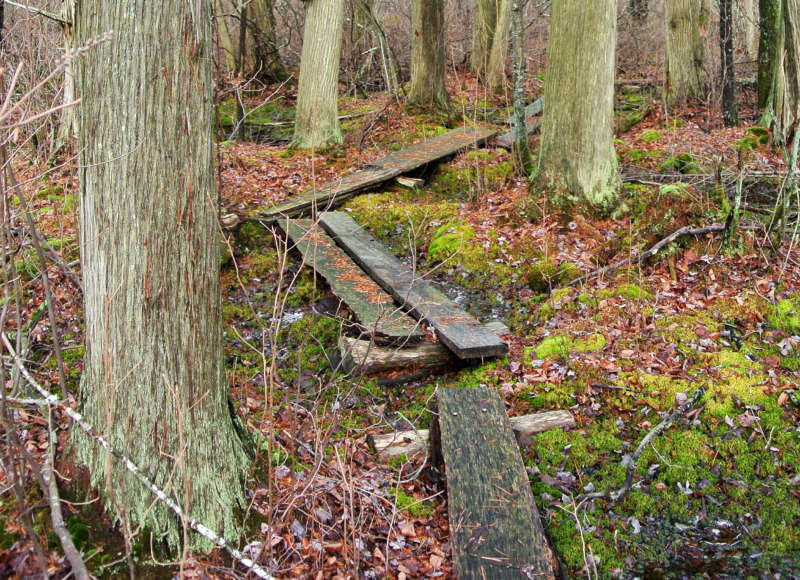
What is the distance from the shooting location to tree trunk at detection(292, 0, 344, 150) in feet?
36.0

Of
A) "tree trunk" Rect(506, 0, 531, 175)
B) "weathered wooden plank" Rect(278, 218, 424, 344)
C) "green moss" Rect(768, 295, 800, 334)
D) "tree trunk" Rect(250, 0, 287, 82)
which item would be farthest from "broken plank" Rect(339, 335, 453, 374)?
"tree trunk" Rect(250, 0, 287, 82)

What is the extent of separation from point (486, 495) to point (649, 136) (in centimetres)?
912

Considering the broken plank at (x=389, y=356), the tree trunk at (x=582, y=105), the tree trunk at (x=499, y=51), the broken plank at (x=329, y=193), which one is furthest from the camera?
the tree trunk at (x=499, y=51)

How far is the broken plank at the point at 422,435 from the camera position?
4.48m

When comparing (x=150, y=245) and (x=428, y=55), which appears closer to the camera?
(x=150, y=245)

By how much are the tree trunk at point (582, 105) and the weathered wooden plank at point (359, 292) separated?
110 inches

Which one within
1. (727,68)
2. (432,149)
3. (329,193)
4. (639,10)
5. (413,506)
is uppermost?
(639,10)

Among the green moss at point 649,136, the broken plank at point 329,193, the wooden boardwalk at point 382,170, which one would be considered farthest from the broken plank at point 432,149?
the green moss at point 649,136

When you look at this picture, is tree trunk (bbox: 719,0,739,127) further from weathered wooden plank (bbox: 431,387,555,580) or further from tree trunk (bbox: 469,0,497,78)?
weathered wooden plank (bbox: 431,387,555,580)

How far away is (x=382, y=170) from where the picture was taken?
10164 mm

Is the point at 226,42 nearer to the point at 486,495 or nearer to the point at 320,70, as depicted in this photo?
the point at 320,70

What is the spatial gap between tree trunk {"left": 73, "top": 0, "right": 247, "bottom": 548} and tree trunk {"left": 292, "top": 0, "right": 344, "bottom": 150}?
808 cm

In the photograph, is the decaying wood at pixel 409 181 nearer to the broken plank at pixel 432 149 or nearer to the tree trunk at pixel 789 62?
the broken plank at pixel 432 149

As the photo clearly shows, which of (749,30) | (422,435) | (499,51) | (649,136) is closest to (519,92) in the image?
(649,136)
